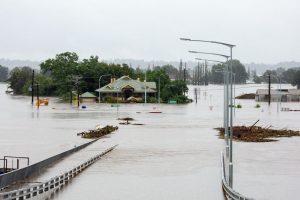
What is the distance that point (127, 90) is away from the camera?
5714 inches

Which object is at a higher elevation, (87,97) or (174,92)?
(174,92)

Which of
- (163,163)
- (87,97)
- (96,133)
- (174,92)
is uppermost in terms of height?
(174,92)

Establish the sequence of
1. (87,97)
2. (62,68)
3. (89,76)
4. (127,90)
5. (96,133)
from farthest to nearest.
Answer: (62,68) → (89,76) → (127,90) → (87,97) → (96,133)

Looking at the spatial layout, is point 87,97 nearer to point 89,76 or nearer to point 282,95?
point 89,76

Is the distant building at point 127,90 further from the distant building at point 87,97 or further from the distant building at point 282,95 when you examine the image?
the distant building at point 282,95

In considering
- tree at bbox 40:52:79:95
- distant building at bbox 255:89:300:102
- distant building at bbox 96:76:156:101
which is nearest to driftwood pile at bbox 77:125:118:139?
distant building at bbox 96:76:156:101

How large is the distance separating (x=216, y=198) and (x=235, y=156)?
1529 cm

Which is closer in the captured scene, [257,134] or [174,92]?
[257,134]

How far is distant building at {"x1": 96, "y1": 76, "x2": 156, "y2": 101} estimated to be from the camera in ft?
473

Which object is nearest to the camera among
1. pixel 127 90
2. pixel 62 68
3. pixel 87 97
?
pixel 87 97

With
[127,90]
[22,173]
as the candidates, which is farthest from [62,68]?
[22,173]

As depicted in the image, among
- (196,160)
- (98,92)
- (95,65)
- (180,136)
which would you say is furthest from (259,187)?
(95,65)

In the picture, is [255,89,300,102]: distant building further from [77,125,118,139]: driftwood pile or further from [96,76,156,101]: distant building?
[77,125,118,139]: driftwood pile

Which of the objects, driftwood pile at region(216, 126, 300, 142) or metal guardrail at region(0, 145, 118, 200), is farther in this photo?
driftwood pile at region(216, 126, 300, 142)
